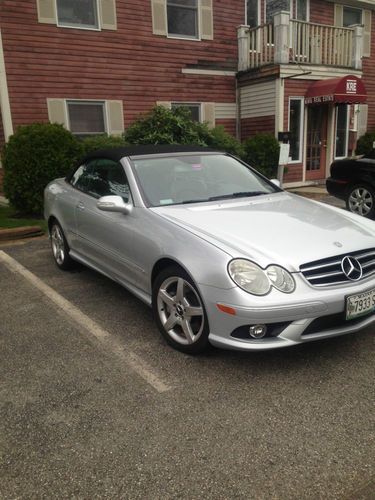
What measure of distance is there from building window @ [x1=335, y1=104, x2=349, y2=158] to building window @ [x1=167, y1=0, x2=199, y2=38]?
484 cm

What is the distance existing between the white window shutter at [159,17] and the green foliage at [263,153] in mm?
3640

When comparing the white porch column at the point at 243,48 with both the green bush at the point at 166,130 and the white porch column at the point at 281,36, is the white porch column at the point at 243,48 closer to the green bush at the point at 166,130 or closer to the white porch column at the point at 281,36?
the white porch column at the point at 281,36

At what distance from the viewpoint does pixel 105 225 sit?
4199 mm

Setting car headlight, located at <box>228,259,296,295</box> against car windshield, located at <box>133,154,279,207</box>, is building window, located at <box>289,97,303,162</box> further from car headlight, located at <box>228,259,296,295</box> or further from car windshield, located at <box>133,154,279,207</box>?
car headlight, located at <box>228,259,296,295</box>

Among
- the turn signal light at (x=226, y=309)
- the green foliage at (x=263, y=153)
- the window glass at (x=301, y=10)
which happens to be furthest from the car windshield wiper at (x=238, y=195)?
the window glass at (x=301, y=10)

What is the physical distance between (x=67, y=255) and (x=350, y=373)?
11.3ft

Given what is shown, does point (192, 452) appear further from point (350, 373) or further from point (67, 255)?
point (67, 255)

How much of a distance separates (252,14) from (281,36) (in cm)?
244

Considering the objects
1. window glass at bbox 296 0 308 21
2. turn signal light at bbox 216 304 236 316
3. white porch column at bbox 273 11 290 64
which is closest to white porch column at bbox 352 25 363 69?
window glass at bbox 296 0 308 21

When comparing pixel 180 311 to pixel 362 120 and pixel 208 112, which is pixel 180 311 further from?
pixel 362 120

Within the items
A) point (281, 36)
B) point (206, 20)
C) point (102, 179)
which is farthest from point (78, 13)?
point (102, 179)

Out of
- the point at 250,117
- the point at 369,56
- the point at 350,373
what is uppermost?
the point at 369,56

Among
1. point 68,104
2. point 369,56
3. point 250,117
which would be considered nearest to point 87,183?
point 68,104

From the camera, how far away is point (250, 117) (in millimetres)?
12953
